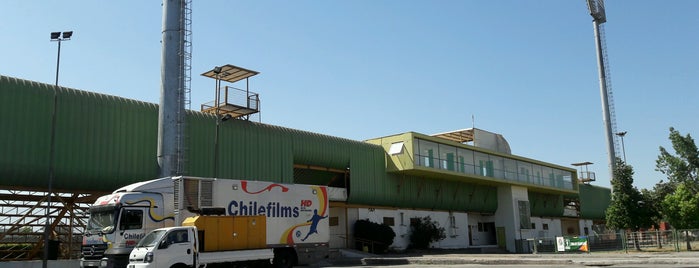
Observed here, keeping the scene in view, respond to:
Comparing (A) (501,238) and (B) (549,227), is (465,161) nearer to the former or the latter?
(A) (501,238)

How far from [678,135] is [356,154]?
149 feet

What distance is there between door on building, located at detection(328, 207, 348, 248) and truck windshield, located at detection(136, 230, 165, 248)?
22.7 metres

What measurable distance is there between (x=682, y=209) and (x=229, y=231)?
3807cm

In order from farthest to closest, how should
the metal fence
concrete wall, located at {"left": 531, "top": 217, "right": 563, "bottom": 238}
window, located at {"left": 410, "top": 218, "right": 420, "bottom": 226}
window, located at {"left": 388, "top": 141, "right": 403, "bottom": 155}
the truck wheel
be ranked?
concrete wall, located at {"left": 531, "top": 217, "right": 563, "bottom": 238}, window, located at {"left": 410, "top": 218, "right": 420, "bottom": 226}, window, located at {"left": 388, "top": 141, "right": 403, "bottom": 155}, the metal fence, the truck wheel

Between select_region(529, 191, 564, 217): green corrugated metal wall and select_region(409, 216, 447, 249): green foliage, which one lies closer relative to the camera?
select_region(409, 216, 447, 249): green foliage

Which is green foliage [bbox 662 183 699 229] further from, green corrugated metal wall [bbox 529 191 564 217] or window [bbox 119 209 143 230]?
window [bbox 119 209 143 230]

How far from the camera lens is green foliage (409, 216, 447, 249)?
1797 inches

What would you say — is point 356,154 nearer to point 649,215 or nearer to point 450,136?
point 450,136

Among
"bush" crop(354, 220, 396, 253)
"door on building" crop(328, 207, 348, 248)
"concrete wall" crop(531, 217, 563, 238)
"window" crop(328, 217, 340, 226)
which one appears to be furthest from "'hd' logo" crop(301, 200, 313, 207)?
"concrete wall" crop(531, 217, 563, 238)

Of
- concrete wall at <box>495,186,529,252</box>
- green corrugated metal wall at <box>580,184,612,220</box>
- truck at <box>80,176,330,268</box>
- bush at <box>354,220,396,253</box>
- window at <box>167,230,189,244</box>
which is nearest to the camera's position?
window at <box>167,230,189,244</box>

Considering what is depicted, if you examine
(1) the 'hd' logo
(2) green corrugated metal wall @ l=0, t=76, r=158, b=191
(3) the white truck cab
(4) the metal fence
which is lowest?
(4) the metal fence

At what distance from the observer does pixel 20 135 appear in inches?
1007

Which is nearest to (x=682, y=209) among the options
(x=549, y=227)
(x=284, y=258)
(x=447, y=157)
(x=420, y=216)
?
(x=447, y=157)

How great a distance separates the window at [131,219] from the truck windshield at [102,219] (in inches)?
11.5
